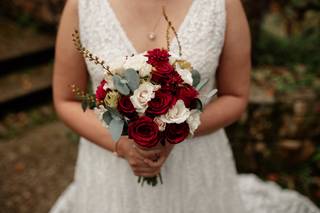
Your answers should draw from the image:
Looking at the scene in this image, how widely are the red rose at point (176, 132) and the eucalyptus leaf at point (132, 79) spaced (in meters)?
0.18

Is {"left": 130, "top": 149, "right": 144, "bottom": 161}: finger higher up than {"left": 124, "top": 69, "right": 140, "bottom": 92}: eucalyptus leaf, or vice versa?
{"left": 124, "top": 69, "right": 140, "bottom": 92}: eucalyptus leaf

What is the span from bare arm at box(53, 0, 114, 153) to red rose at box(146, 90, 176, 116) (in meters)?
0.53

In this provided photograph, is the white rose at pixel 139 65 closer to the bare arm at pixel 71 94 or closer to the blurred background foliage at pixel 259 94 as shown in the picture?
the bare arm at pixel 71 94

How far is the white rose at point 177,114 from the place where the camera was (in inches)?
57.7

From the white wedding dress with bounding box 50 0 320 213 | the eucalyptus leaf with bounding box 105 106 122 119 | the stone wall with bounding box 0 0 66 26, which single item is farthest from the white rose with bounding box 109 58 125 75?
the stone wall with bounding box 0 0 66 26

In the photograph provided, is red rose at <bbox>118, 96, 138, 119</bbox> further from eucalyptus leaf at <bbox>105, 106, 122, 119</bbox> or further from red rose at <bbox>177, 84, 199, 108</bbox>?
red rose at <bbox>177, 84, 199, 108</bbox>

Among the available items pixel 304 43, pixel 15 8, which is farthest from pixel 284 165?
pixel 15 8

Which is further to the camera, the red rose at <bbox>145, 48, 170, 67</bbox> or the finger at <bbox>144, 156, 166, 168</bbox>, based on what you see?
the finger at <bbox>144, 156, 166, 168</bbox>

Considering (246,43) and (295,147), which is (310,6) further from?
(246,43)

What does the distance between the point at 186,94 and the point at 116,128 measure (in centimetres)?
26

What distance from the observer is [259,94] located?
3926 millimetres

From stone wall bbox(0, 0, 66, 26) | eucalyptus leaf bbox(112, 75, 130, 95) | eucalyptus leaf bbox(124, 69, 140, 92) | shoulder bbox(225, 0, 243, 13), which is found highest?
shoulder bbox(225, 0, 243, 13)

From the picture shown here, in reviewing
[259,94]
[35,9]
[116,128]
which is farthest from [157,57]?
[35,9]

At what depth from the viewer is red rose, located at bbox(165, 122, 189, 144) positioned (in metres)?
1.51
